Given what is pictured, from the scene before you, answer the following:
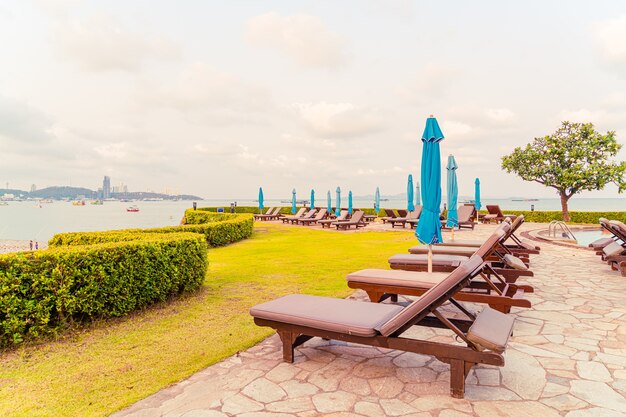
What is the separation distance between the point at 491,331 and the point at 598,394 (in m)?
0.97

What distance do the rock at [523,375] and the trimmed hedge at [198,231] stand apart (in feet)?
16.9

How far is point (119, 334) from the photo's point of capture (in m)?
4.27

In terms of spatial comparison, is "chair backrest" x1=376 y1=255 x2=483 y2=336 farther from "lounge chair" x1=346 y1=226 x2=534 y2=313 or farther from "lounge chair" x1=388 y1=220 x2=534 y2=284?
"lounge chair" x1=388 y1=220 x2=534 y2=284

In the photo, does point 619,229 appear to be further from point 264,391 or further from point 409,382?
point 264,391

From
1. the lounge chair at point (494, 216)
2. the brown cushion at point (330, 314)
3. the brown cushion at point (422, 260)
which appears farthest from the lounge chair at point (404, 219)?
the brown cushion at point (330, 314)

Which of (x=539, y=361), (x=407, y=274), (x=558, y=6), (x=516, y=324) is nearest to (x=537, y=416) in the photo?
(x=539, y=361)

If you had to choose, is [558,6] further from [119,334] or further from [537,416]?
[119,334]

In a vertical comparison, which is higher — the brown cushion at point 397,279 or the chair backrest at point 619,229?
the chair backrest at point 619,229

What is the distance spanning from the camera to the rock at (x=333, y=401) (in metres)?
2.55

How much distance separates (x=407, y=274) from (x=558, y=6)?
12.5 m

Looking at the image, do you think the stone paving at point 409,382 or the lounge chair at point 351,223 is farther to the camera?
the lounge chair at point 351,223

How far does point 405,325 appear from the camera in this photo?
282 centimetres

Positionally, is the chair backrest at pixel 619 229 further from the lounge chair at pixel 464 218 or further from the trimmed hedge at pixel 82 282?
the lounge chair at pixel 464 218

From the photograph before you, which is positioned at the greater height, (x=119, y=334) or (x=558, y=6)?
(x=558, y=6)
